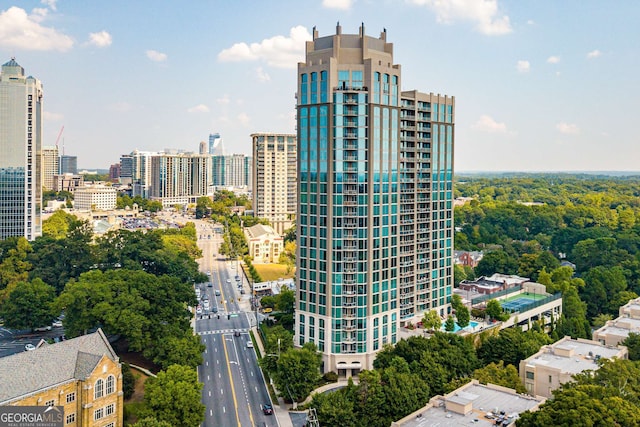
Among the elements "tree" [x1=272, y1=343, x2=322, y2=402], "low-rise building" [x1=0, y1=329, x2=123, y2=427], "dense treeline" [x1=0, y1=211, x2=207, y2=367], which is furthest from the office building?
"low-rise building" [x1=0, y1=329, x2=123, y2=427]

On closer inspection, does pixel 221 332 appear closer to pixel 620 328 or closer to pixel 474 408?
pixel 474 408

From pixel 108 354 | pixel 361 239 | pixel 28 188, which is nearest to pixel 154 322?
pixel 108 354

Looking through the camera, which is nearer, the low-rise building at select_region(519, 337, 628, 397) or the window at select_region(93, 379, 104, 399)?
the window at select_region(93, 379, 104, 399)

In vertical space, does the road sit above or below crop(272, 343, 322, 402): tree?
below

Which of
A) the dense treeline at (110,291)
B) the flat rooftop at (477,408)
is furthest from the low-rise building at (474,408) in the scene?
the dense treeline at (110,291)

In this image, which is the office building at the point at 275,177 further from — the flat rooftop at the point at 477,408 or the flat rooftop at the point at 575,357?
the flat rooftop at the point at 477,408

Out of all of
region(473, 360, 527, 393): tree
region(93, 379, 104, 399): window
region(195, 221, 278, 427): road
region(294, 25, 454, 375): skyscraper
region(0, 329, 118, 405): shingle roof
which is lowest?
region(195, 221, 278, 427): road

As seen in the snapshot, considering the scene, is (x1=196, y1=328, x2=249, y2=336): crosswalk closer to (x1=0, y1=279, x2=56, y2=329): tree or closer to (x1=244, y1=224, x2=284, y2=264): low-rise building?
(x1=0, y1=279, x2=56, y2=329): tree

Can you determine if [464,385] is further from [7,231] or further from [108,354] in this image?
[7,231]
